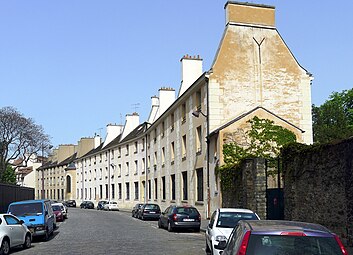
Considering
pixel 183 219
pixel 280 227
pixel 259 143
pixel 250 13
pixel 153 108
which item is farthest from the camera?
pixel 153 108

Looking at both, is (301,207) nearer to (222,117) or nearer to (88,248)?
(88,248)

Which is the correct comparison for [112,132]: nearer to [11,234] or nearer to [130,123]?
[130,123]

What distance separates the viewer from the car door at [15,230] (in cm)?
1673

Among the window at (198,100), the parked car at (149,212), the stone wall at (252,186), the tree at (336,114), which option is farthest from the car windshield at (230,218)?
the tree at (336,114)

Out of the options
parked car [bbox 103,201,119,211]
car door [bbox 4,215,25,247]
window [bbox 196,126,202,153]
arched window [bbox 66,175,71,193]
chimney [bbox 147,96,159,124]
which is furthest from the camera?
arched window [bbox 66,175,71,193]

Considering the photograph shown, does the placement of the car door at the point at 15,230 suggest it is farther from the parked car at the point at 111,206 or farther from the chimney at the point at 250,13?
the parked car at the point at 111,206

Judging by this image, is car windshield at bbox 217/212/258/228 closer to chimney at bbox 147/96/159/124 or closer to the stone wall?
the stone wall

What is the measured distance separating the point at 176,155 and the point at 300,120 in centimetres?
1196

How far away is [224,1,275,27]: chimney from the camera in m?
32.6

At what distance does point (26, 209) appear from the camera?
70.7 ft

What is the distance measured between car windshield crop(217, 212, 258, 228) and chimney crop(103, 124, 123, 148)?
59.9m

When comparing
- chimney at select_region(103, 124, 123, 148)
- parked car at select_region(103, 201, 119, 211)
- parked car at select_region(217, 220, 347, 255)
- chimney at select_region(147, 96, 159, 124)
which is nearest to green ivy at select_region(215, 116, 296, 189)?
parked car at select_region(217, 220, 347, 255)

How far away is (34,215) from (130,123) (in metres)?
46.0

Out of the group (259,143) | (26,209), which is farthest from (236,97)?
(26,209)
